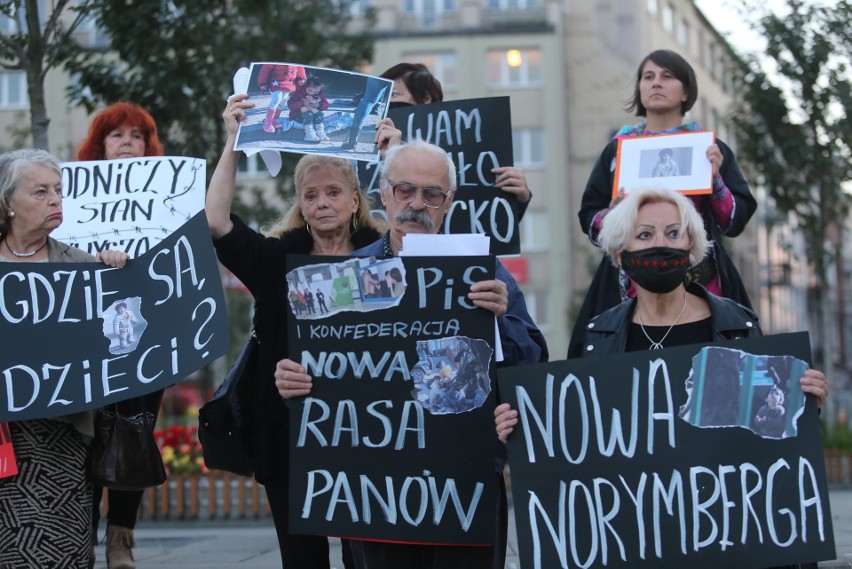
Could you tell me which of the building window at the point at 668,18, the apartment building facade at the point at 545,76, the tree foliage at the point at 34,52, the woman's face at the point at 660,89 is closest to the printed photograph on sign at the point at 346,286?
the woman's face at the point at 660,89

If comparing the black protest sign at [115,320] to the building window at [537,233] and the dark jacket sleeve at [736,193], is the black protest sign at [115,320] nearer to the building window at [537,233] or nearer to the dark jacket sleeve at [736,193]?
the dark jacket sleeve at [736,193]

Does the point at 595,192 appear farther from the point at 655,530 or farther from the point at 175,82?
the point at 175,82

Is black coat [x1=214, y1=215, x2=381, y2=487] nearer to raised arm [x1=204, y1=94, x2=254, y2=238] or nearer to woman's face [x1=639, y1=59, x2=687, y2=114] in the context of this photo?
raised arm [x1=204, y1=94, x2=254, y2=238]

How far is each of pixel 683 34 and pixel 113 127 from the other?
48.3m

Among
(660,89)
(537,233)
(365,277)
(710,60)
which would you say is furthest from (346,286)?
(710,60)

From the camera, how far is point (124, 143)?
252 inches

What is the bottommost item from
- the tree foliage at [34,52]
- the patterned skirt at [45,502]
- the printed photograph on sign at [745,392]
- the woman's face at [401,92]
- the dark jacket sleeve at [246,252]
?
the patterned skirt at [45,502]

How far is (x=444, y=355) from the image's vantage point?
4.20 meters

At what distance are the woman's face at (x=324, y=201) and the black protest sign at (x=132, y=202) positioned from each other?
1083mm

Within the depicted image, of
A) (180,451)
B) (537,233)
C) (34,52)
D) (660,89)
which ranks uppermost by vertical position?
(34,52)

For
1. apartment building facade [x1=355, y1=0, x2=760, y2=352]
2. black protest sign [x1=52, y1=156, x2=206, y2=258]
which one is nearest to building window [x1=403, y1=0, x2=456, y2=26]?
apartment building facade [x1=355, y1=0, x2=760, y2=352]

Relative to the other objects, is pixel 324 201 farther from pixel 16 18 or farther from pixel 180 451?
pixel 180 451

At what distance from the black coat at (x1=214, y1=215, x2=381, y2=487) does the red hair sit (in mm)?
1806

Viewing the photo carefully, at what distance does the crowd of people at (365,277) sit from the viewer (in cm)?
427
